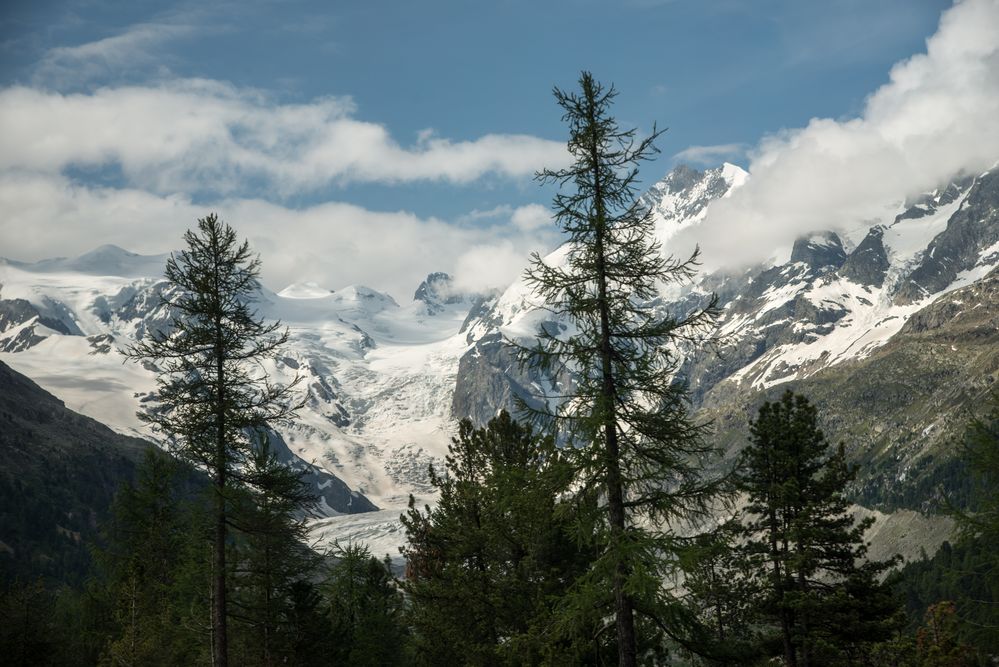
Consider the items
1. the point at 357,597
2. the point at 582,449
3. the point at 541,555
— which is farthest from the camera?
the point at 357,597

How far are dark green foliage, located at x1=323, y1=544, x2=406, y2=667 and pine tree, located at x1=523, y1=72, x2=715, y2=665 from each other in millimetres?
18416

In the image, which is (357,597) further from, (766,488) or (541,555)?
(766,488)

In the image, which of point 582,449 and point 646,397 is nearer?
point 582,449

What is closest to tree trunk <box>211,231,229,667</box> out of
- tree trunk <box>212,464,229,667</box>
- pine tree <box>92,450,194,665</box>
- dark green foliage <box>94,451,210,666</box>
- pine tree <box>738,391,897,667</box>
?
tree trunk <box>212,464,229,667</box>

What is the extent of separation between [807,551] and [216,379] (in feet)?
59.5

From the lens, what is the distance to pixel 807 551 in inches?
1020

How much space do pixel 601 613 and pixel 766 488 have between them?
1043cm

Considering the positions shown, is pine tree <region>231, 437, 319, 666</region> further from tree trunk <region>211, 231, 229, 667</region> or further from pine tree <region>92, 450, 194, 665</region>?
pine tree <region>92, 450, 194, 665</region>

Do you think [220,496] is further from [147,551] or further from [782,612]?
[147,551]

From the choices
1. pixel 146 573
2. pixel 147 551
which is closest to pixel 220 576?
pixel 146 573

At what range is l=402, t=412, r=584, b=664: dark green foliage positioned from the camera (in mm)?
23438

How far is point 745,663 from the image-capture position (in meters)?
21.2

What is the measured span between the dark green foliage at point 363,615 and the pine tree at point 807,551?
15.1 metres

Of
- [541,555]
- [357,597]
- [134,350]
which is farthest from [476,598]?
[357,597]
